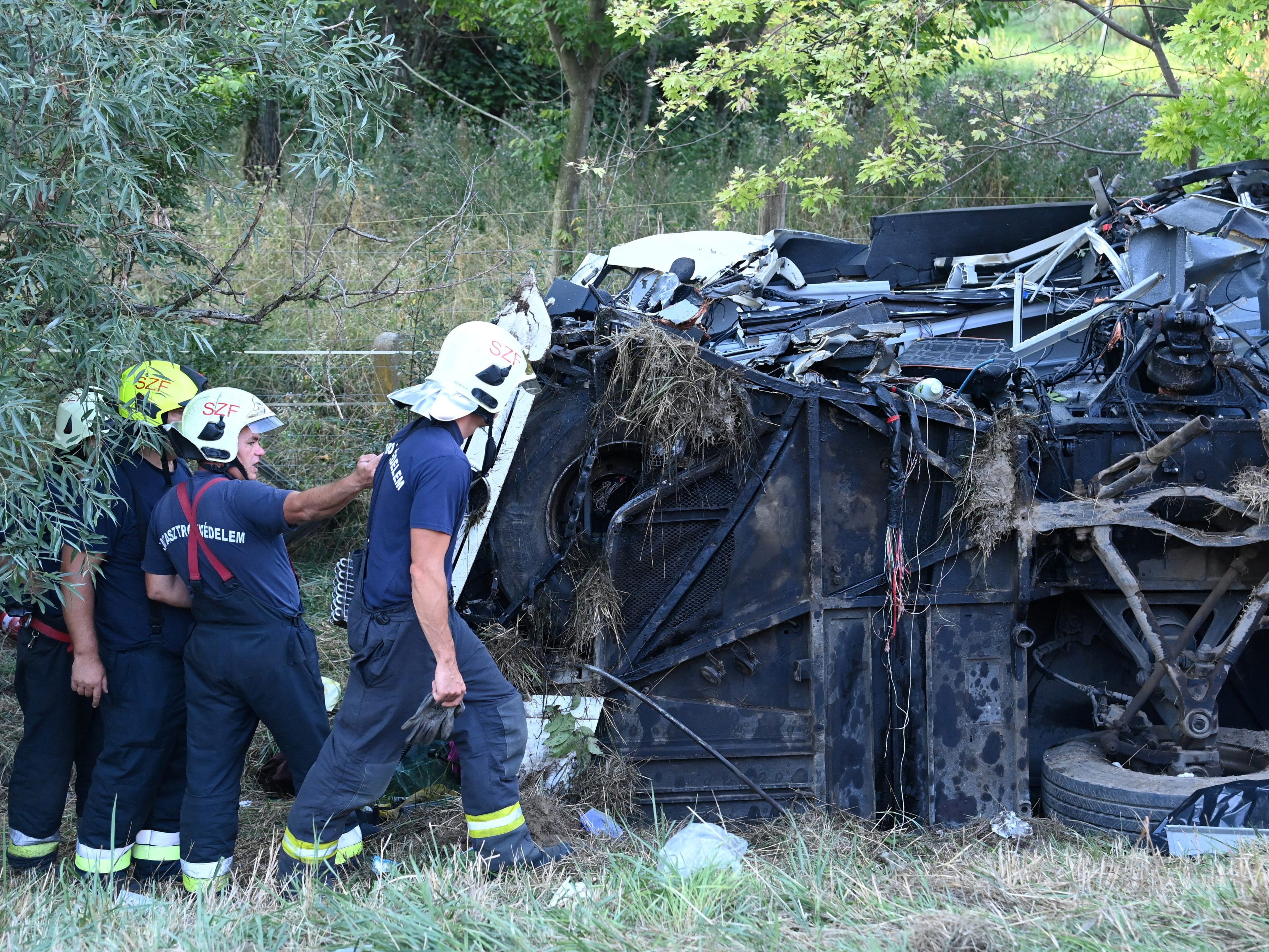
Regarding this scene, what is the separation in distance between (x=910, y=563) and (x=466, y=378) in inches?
76.0

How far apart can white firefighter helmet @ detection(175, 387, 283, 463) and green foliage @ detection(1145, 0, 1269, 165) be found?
22.1 feet

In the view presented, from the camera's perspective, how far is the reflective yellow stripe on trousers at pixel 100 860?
3.88m

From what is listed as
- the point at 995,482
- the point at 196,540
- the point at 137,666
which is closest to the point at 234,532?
the point at 196,540

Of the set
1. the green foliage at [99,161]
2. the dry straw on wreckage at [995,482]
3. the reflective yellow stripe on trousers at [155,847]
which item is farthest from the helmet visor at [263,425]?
the dry straw on wreckage at [995,482]

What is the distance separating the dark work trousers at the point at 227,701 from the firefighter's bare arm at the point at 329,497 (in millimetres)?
368

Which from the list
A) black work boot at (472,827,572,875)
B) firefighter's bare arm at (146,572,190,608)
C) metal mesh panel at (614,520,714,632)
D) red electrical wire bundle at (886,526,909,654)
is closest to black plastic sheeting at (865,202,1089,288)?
red electrical wire bundle at (886,526,909,654)

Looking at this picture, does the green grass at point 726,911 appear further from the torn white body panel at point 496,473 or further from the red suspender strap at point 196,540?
the torn white body panel at point 496,473

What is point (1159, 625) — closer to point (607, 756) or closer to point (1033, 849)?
point (1033, 849)

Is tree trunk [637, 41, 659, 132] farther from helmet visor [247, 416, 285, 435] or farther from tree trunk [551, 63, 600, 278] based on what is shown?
helmet visor [247, 416, 285, 435]

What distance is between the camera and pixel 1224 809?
3857mm

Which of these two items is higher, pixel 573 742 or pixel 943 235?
pixel 943 235

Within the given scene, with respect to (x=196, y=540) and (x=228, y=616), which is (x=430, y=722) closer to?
(x=228, y=616)

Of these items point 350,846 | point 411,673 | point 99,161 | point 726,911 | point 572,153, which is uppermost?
point 572,153

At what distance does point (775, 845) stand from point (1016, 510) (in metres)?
1.55
